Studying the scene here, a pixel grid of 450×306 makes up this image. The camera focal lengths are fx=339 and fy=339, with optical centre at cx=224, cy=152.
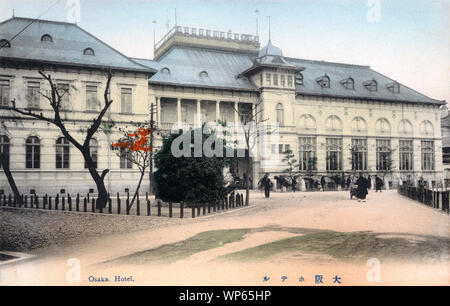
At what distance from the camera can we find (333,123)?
632 inches

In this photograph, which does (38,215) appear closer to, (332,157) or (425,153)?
(425,153)

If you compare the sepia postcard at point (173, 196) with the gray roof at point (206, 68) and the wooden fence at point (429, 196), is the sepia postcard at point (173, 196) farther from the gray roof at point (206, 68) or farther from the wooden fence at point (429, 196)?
the gray roof at point (206, 68)

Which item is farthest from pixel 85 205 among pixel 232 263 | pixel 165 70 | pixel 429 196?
pixel 165 70

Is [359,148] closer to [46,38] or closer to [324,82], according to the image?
[324,82]

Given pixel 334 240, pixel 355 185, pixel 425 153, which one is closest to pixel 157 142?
pixel 355 185

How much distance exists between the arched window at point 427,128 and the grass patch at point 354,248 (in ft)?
22.7

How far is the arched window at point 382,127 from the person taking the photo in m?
12.7

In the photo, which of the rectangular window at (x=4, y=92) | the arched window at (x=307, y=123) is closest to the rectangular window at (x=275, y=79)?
the arched window at (x=307, y=123)

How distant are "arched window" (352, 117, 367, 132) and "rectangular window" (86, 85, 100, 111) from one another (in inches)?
400

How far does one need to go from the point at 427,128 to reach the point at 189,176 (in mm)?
9839

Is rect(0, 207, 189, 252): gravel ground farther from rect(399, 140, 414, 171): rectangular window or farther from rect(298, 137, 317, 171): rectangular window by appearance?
rect(298, 137, 317, 171): rectangular window

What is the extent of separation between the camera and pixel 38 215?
9.32 metres

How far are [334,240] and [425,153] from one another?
799 centimetres

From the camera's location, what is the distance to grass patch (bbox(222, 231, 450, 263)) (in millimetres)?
7168
